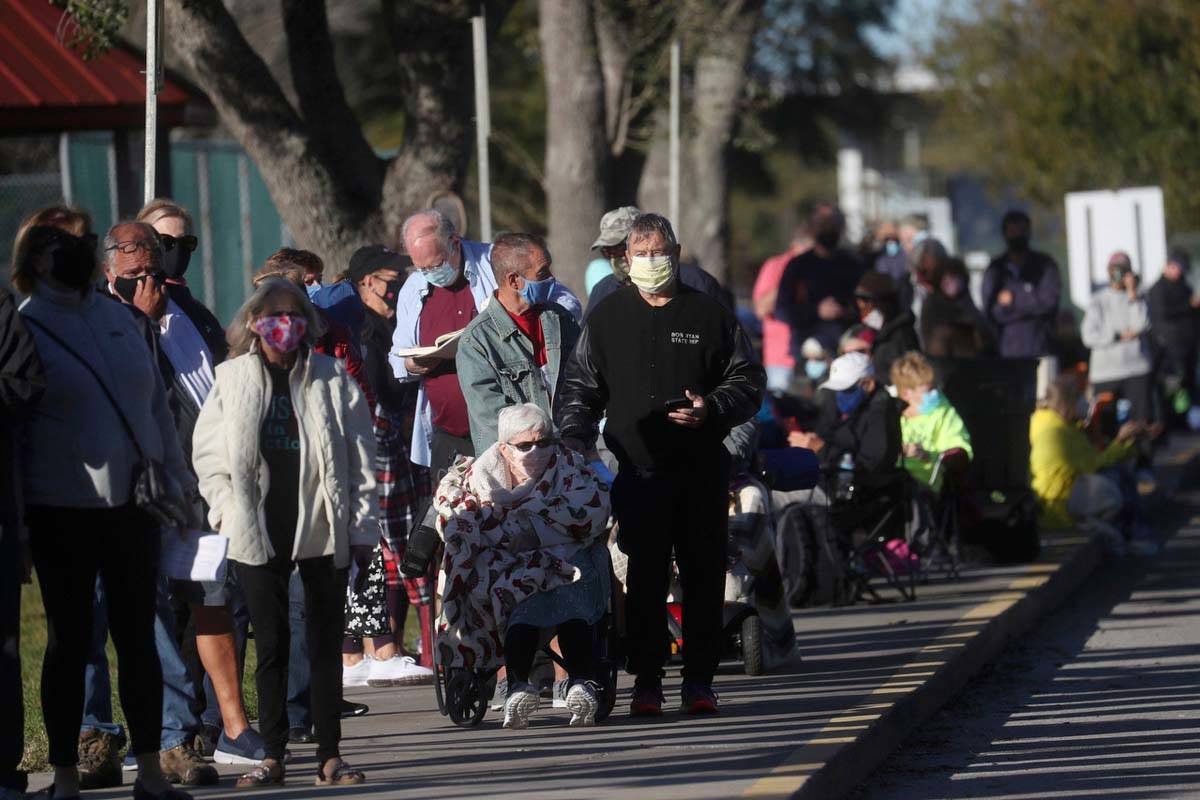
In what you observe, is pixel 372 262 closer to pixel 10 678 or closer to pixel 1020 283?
pixel 10 678

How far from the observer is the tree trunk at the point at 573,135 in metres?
15.8

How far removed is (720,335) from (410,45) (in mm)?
6370

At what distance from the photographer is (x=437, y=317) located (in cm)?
916

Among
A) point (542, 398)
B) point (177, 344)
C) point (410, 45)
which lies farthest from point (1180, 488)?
point (177, 344)

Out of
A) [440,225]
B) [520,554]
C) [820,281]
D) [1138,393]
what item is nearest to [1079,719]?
[520,554]

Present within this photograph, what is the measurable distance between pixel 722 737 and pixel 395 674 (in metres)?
2.28

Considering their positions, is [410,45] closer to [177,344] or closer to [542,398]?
[542,398]

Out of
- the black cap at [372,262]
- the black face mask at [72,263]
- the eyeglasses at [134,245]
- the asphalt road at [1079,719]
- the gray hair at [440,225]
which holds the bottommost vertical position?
the asphalt road at [1079,719]

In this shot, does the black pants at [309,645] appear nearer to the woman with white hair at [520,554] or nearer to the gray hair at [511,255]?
the woman with white hair at [520,554]

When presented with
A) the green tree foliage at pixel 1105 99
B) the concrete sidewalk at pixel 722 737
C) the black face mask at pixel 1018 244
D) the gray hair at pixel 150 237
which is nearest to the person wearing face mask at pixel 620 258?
the concrete sidewalk at pixel 722 737

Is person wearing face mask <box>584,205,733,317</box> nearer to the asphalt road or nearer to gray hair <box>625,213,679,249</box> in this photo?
gray hair <box>625,213,679,249</box>

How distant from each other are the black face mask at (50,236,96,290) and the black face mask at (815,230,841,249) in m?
9.66

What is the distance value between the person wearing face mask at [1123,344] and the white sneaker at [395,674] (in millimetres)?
10033

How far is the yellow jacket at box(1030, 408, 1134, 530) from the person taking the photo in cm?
1457
